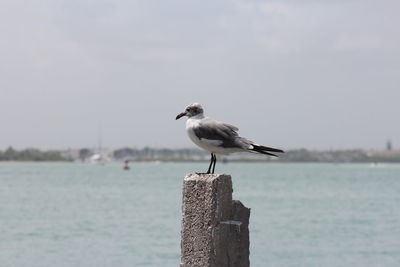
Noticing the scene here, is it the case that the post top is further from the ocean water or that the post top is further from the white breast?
the ocean water

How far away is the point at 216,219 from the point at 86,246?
21.2m

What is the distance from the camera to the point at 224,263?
702cm

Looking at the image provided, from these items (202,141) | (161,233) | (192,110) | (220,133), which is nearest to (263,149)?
(220,133)

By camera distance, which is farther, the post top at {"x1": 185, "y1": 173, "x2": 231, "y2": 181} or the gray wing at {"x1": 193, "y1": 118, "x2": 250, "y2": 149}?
the gray wing at {"x1": 193, "y1": 118, "x2": 250, "y2": 149}

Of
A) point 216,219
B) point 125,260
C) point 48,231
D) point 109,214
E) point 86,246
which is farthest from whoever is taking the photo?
point 109,214

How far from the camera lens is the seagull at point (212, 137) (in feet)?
23.9

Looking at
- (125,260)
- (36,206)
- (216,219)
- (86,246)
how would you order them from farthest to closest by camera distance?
(36,206)
(86,246)
(125,260)
(216,219)

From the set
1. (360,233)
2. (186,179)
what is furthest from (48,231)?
(186,179)

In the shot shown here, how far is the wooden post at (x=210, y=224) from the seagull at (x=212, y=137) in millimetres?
278

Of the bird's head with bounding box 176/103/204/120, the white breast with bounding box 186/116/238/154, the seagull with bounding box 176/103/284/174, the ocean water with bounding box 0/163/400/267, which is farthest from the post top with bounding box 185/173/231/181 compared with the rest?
the ocean water with bounding box 0/163/400/267

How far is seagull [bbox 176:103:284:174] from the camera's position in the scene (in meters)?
7.29

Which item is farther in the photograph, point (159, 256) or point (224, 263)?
point (159, 256)

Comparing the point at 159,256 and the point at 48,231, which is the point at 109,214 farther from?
the point at 159,256

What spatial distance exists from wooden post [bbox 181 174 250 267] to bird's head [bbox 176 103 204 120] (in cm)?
62
